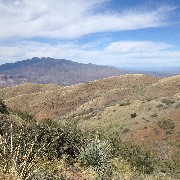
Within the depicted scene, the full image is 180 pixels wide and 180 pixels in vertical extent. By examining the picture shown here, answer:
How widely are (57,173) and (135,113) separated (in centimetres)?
4938

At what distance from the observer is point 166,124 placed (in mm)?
50031

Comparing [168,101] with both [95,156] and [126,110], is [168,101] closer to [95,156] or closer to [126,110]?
[126,110]

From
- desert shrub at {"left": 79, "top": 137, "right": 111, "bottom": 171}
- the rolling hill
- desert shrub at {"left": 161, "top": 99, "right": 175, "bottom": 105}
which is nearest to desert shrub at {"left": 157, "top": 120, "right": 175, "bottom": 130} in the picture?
the rolling hill

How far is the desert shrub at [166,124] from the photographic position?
49181 millimetres

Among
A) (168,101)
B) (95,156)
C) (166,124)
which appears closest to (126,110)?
(168,101)

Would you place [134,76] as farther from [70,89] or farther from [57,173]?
[57,173]

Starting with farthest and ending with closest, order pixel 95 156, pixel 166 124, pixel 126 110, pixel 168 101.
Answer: pixel 126 110
pixel 168 101
pixel 166 124
pixel 95 156

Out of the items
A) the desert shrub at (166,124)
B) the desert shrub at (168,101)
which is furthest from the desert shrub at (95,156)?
the desert shrub at (168,101)

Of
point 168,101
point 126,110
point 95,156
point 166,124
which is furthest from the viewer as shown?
point 126,110

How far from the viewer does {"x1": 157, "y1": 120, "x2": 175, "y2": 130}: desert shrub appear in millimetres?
49181

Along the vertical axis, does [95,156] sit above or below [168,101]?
above

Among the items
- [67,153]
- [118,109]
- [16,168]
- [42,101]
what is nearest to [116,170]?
[67,153]

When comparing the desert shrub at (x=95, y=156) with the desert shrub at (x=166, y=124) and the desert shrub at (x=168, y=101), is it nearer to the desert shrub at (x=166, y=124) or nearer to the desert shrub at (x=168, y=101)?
the desert shrub at (x=166, y=124)

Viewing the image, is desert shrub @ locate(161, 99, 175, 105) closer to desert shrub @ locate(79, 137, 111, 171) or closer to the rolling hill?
the rolling hill
